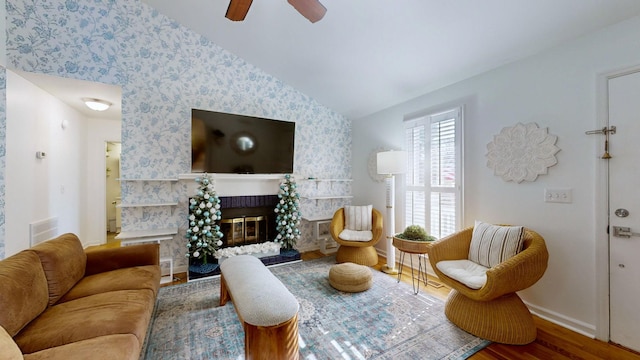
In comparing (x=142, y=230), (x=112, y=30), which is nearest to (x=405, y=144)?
(x=142, y=230)

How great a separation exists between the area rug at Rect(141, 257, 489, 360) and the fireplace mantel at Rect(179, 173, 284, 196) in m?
1.35

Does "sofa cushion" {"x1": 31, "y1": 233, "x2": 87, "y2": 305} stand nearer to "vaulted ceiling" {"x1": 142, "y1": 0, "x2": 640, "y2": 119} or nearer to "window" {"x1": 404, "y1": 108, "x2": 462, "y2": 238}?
"vaulted ceiling" {"x1": 142, "y1": 0, "x2": 640, "y2": 119}

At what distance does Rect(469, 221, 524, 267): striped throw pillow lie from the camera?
6.98 ft

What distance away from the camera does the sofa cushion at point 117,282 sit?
1870 mm

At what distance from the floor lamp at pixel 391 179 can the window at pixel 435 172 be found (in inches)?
9.5

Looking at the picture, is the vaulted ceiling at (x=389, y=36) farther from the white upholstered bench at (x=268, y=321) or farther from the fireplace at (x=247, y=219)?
the white upholstered bench at (x=268, y=321)

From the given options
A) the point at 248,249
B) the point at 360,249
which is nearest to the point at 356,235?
the point at 360,249

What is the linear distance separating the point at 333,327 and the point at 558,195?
2299 mm

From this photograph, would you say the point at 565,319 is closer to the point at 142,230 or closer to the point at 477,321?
the point at 477,321

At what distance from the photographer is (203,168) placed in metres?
3.31

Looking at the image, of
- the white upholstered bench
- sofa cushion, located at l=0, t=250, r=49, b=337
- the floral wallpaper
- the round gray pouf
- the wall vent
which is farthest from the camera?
the wall vent

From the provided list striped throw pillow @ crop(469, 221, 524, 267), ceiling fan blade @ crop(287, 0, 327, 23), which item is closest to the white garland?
striped throw pillow @ crop(469, 221, 524, 267)

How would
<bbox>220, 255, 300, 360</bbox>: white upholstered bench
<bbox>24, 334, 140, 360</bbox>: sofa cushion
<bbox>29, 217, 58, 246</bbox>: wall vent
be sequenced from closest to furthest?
<bbox>24, 334, 140, 360</bbox>: sofa cushion
<bbox>220, 255, 300, 360</bbox>: white upholstered bench
<bbox>29, 217, 58, 246</bbox>: wall vent

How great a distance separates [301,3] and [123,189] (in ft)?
10.00
